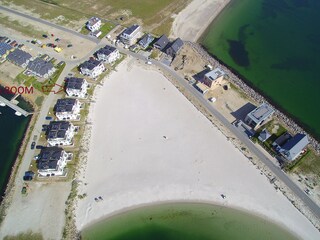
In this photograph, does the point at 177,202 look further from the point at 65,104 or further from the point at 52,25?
the point at 52,25

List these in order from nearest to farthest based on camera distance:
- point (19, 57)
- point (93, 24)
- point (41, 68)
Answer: point (41, 68)
point (19, 57)
point (93, 24)

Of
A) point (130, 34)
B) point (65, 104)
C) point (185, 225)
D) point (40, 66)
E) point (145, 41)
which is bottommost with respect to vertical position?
point (185, 225)

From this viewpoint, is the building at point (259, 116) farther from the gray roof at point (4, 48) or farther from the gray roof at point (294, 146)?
the gray roof at point (4, 48)

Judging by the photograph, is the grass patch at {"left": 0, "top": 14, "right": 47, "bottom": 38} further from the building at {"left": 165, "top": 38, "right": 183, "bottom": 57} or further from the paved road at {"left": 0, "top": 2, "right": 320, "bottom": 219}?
the building at {"left": 165, "top": 38, "right": 183, "bottom": 57}

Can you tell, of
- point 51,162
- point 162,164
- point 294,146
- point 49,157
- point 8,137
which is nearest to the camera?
point 51,162

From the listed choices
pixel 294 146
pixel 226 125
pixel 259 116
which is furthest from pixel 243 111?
pixel 294 146
